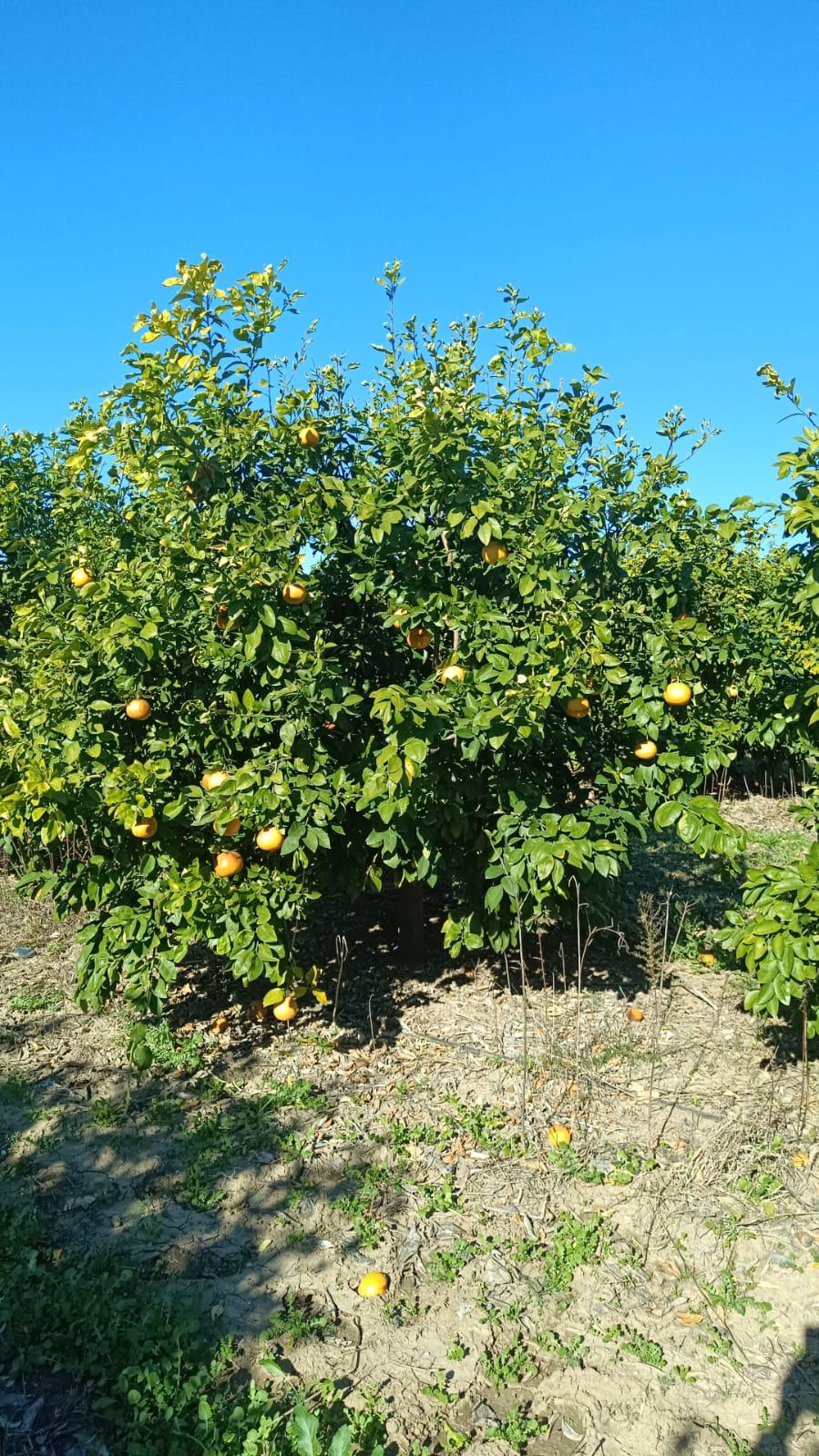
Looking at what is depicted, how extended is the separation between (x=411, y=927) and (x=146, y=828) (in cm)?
163

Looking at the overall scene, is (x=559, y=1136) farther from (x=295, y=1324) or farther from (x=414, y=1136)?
(x=295, y=1324)

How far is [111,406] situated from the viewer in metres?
3.42

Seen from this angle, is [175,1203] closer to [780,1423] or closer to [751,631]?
[780,1423]

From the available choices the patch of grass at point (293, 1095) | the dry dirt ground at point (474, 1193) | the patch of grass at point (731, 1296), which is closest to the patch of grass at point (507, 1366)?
the dry dirt ground at point (474, 1193)

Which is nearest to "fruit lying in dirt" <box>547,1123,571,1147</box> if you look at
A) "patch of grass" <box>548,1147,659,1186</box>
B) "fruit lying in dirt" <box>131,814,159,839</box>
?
"patch of grass" <box>548,1147,659,1186</box>

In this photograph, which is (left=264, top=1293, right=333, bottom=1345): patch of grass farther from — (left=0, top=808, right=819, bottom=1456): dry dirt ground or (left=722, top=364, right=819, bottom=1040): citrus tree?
(left=722, top=364, right=819, bottom=1040): citrus tree

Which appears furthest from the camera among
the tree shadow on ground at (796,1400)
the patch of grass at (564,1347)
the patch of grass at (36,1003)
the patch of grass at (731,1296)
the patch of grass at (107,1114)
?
the patch of grass at (36,1003)

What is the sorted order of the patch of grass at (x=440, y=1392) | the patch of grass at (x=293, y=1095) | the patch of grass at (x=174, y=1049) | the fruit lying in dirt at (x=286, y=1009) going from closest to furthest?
the patch of grass at (x=440, y=1392) < the patch of grass at (x=293, y=1095) < the fruit lying in dirt at (x=286, y=1009) < the patch of grass at (x=174, y=1049)

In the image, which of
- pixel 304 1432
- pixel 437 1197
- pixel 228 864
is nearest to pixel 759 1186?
pixel 437 1197

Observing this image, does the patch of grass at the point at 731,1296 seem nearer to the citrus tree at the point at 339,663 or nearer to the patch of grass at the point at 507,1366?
the patch of grass at the point at 507,1366

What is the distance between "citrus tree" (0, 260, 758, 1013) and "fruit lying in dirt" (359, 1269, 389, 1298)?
108 centimetres

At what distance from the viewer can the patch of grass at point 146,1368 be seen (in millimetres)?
1926

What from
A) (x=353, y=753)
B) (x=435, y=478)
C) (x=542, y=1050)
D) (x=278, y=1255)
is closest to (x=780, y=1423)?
(x=278, y=1255)

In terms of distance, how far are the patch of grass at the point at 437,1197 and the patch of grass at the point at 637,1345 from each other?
594 mm
